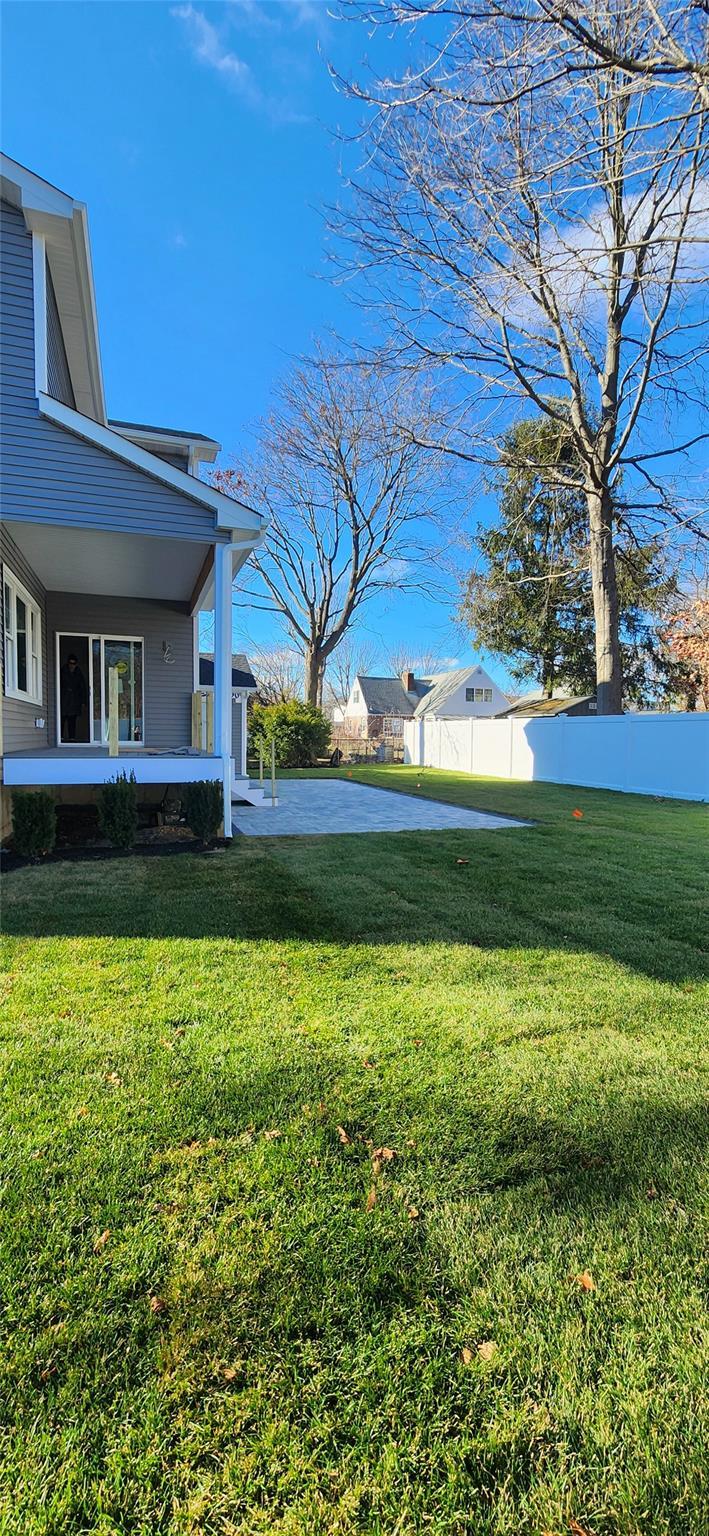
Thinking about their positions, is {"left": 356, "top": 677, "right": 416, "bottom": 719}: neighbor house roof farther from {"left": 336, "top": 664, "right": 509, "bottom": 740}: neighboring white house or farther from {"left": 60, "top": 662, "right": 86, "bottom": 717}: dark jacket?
{"left": 60, "top": 662, "right": 86, "bottom": 717}: dark jacket

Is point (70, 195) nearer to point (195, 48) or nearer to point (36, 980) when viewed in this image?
point (195, 48)

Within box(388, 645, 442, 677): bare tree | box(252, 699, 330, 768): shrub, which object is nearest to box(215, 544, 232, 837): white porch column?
box(252, 699, 330, 768): shrub

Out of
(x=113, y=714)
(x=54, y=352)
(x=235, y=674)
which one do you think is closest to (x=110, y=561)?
(x=113, y=714)

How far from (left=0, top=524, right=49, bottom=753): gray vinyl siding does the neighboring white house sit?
89.8 feet

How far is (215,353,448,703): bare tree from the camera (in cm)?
2178

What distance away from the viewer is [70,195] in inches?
260

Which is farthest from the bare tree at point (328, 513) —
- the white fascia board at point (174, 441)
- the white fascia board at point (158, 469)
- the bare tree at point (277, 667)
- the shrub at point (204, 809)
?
the bare tree at point (277, 667)

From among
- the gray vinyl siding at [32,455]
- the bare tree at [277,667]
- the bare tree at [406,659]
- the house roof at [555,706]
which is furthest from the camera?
the bare tree at [406,659]

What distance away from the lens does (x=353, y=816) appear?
9859 mm

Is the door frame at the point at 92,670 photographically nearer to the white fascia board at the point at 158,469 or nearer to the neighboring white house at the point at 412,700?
the white fascia board at the point at 158,469

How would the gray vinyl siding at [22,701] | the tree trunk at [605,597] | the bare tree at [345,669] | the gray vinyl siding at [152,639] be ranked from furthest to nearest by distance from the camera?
the bare tree at [345,669] → the tree trunk at [605,597] → the gray vinyl siding at [152,639] → the gray vinyl siding at [22,701]

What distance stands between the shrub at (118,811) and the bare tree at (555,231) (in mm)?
6127

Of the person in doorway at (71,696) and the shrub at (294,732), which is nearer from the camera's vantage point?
the person in doorway at (71,696)

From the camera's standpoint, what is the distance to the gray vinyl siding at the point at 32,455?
6719 millimetres
